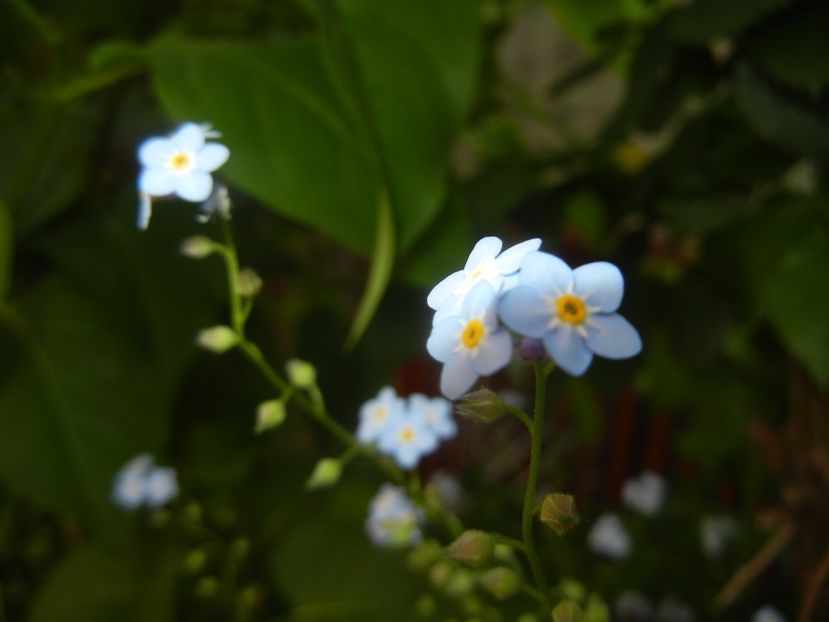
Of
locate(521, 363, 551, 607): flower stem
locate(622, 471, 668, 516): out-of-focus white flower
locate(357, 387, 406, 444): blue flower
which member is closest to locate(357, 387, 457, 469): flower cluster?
locate(357, 387, 406, 444): blue flower

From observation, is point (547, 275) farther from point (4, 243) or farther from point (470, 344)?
point (4, 243)

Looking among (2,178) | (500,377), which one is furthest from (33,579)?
(500,377)

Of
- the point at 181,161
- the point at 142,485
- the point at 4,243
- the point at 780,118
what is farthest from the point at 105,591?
the point at 780,118

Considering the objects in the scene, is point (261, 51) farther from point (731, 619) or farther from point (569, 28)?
point (731, 619)

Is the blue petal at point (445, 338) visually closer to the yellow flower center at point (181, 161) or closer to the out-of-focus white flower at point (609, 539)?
the yellow flower center at point (181, 161)

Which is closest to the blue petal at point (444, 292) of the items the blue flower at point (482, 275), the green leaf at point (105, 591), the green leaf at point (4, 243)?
the blue flower at point (482, 275)

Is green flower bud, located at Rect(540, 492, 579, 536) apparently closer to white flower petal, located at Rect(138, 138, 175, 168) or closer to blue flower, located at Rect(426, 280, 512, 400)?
blue flower, located at Rect(426, 280, 512, 400)

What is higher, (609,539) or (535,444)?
(535,444)
